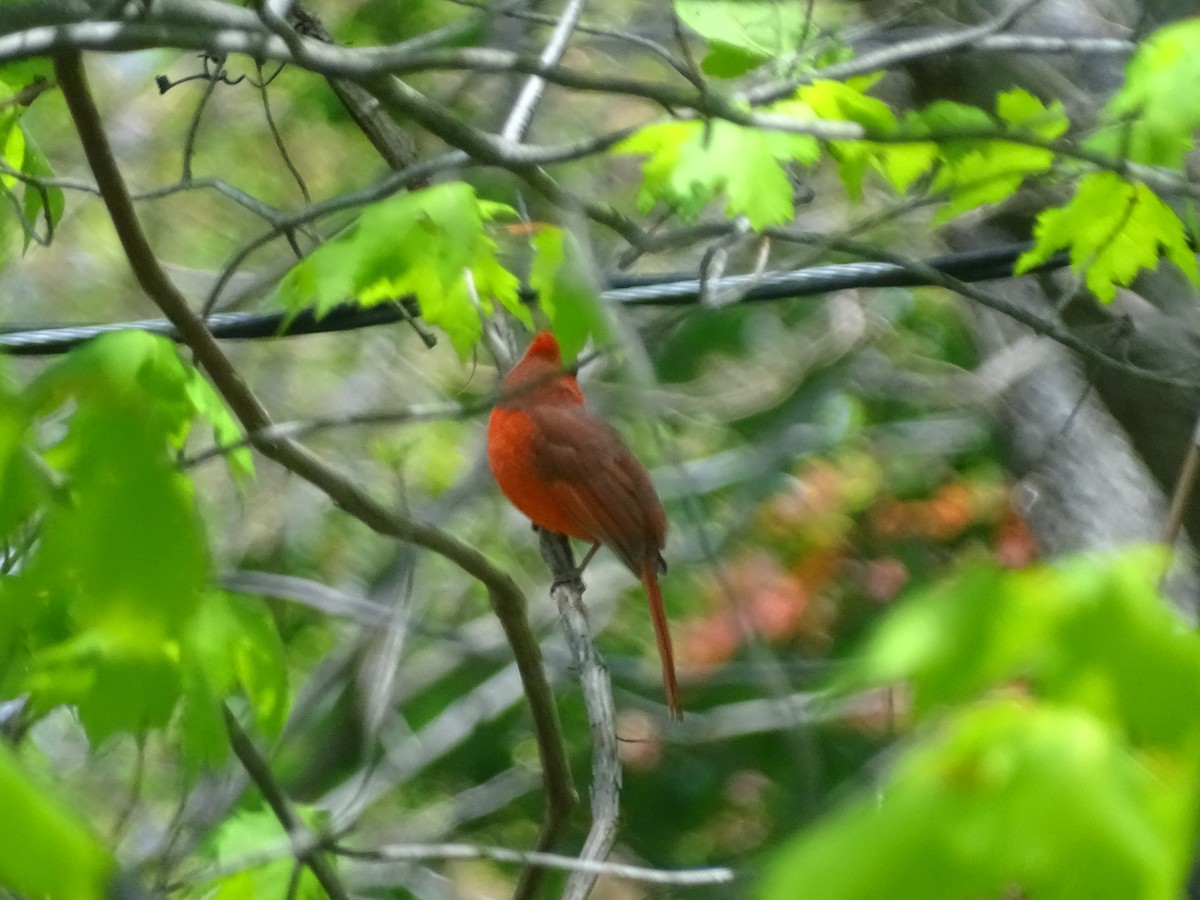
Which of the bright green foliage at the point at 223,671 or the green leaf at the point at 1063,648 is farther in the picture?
the bright green foliage at the point at 223,671

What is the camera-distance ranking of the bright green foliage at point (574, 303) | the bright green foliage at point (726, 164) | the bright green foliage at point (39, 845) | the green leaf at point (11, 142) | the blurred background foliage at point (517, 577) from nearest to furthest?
1. the bright green foliage at point (39, 845)
2. the blurred background foliage at point (517, 577)
3. the bright green foliage at point (574, 303)
4. the bright green foliage at point (726, 164)
5. the green leaf at point (11, 142)

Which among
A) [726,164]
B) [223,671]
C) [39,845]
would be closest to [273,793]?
[223,671]

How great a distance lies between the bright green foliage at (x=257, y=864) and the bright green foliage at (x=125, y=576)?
0.44 metres

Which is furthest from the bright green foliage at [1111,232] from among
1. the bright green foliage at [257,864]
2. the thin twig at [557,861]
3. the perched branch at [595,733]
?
the bright green foliage at [257,864]

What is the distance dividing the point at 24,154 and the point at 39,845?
7.24 feet

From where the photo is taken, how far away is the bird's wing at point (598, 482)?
3.55 meters

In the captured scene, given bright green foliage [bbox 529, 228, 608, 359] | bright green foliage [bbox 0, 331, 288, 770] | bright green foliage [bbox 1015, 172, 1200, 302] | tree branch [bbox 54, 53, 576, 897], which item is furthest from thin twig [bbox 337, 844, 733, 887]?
bright green foliage [bbox 1015, 172, 1200, 302]

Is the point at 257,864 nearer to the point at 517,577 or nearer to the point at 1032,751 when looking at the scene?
the point at 1032,751

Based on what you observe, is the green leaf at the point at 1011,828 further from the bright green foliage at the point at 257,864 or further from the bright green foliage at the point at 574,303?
the bright green foliage at the point at 257,864

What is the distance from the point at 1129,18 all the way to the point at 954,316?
1735 millimetres

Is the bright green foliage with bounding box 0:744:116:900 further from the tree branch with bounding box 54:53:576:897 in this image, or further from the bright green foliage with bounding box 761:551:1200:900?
the tree branch with bounding box 54:53:576:897

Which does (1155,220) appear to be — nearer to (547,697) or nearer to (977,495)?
(547,697)

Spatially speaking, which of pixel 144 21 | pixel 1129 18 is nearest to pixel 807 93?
pixel 144 21

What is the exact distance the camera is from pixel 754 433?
5.46m
